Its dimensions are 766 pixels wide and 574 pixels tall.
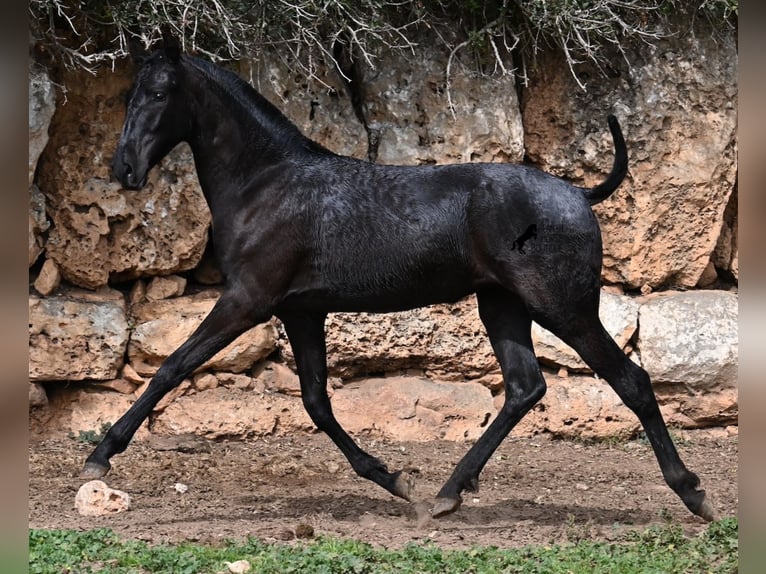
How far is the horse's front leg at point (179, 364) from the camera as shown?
215 inches

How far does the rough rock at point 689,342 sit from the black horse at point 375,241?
2.72 meters

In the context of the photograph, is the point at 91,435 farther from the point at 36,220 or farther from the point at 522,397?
the point at 522,397

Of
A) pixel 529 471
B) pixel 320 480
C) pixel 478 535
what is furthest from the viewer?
pixel 529 471

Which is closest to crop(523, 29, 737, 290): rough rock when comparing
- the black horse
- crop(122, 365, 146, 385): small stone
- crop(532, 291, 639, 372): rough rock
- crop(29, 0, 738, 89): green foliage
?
crop(29, 0, 738, 89): green foliage

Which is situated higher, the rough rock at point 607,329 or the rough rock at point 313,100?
the rough rock at point 313,100

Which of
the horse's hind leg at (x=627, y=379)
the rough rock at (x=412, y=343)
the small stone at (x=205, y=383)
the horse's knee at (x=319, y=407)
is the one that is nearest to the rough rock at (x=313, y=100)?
the rough rock at (x=412, y=343)

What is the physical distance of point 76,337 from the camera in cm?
766

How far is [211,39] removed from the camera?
771 centimetres

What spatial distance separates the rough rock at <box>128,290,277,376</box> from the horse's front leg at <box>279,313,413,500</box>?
2.05 m

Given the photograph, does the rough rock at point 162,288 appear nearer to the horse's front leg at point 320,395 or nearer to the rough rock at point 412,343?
the rough rock at point 412,343

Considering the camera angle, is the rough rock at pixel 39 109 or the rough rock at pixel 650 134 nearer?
the rough rock at pixel 39 109
